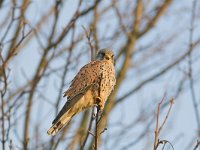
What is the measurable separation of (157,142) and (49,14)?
4774 mm

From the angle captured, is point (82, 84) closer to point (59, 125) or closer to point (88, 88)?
point (88, 88)

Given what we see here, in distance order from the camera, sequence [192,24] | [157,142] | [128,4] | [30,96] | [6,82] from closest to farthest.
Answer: [157,142], [6,82], [192,24], [30,96], [128,4]

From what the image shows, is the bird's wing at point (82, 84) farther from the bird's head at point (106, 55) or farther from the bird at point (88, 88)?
the bird's head at point (106, 55)

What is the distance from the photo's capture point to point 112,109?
7.52 meters

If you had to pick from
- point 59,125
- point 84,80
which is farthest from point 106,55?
point 59,125

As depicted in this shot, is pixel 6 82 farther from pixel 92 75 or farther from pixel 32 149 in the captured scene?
pixel 32 149

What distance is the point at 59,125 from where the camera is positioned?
3.84 metres

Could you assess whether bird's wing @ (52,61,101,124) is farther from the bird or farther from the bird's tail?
the bird's tail

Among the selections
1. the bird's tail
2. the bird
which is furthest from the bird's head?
the bird's tail

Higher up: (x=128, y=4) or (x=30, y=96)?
(x=128, y=4)

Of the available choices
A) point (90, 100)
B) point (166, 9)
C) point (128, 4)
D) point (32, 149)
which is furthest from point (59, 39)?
point (166, 9)

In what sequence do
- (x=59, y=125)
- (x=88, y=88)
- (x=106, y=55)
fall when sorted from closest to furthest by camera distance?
(x=59, y=125)
(x=88, y=88)
(x=106, y=55)

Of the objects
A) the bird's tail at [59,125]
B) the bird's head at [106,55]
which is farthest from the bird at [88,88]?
the bird's head at [106,55]

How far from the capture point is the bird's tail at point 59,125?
12.3 feet
